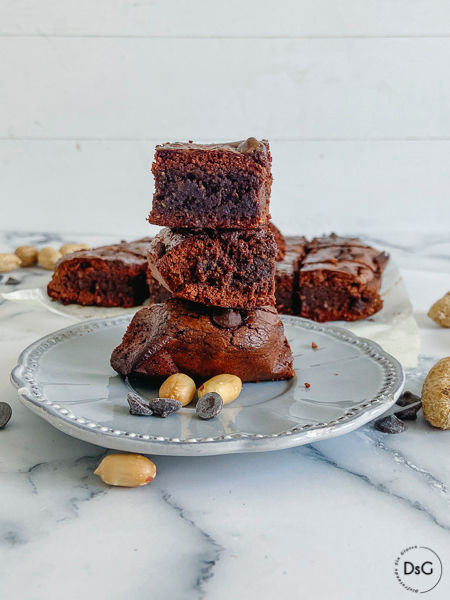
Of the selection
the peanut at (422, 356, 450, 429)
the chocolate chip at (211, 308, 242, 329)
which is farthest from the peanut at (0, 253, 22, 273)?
the peanut at (422, 356, 450, 429)

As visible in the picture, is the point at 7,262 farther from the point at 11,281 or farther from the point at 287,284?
the point at 287,284

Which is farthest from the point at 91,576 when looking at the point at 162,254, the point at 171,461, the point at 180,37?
the point at 180,37

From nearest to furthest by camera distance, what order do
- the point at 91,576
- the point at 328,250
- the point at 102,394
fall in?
the point at 91,576 → the point at 102,394 → the point at 328,250

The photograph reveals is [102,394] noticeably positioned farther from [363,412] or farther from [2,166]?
[2,166]

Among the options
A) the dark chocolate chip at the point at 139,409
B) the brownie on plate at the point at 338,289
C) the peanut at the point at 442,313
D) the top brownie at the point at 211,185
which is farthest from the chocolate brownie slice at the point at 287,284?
the dark chocolate chip at the point at 139,409

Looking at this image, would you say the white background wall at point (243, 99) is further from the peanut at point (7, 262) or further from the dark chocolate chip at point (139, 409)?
the dark chocolate chip at point (139, 409)

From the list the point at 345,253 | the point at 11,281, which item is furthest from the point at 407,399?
the point at 11,281

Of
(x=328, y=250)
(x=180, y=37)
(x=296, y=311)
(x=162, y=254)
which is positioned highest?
(x=180, y=37)
